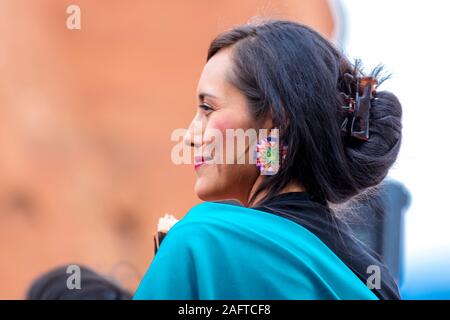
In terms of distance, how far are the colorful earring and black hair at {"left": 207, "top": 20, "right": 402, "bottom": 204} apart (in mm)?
11

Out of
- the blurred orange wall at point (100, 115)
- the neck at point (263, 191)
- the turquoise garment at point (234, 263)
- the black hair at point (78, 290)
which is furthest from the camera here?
the blurred orange wall at point (100, 115)

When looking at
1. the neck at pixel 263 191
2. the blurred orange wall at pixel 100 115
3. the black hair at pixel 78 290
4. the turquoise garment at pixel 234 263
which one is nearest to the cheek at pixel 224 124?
the neck at pixel 263 191

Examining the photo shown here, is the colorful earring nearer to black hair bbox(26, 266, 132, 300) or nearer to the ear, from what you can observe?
the ear

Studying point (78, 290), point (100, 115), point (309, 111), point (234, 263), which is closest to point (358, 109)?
point (309, 111)

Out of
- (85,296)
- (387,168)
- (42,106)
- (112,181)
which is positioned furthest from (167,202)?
(387,168)

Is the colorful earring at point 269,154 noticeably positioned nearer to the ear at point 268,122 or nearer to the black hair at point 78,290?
the ear at point 268,122

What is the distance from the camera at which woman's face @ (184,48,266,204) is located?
4.12ft

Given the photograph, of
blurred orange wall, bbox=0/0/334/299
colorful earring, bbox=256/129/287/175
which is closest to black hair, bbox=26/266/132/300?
colorful earring, bbox=256/129/287/175

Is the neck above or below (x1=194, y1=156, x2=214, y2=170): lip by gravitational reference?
below

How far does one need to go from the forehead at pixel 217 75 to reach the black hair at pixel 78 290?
888 millimetres

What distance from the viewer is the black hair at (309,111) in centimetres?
123

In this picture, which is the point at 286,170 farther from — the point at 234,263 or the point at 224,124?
the point at 234,263

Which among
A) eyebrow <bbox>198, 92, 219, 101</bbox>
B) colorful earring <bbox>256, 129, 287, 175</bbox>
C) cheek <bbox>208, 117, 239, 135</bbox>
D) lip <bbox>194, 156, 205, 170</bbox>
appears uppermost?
eyebrow <bbox>198, 92, 219, 101</bbox>

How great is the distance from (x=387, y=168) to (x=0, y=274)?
363cm
